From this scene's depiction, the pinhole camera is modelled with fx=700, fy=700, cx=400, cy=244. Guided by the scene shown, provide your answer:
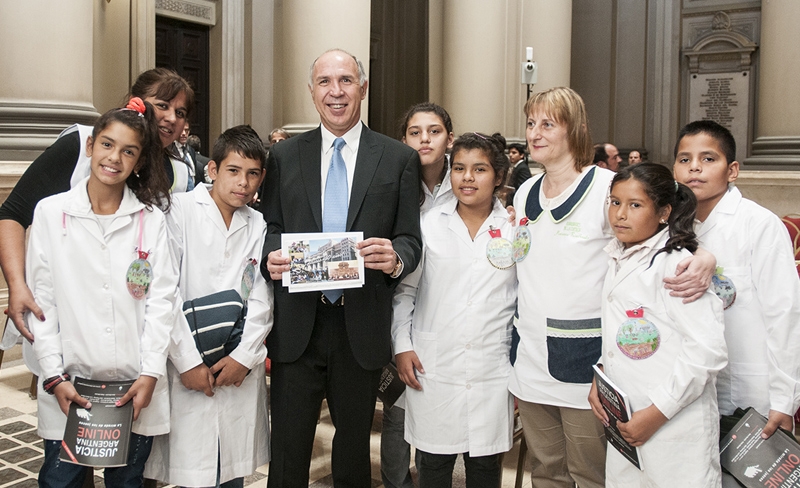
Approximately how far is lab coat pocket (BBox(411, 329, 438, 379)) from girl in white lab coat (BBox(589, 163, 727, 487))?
28.5 inches

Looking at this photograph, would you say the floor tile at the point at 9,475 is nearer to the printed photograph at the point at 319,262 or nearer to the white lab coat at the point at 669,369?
the printed photograph at the point at 319,262

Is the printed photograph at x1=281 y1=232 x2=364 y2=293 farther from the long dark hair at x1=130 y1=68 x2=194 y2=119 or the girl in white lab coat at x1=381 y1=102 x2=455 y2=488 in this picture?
the long dark hair at x1=130 y1=68 x2=194 y2=119

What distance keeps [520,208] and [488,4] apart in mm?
7609

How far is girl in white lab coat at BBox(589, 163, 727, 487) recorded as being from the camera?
2.41 meters

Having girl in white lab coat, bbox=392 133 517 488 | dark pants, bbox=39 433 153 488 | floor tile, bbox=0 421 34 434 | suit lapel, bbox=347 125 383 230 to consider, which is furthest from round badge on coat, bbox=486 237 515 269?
floor tile, bbox=0 421 34 434

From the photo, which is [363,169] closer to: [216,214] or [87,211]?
[216,214]

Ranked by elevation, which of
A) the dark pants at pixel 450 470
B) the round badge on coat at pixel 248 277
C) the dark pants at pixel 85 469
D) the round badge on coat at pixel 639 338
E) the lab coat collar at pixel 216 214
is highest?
the lab coat collar at pixel 216 214

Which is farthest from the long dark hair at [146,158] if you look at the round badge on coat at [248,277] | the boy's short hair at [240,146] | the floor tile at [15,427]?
the floor tile at [15,427]

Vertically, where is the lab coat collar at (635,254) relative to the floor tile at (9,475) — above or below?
above

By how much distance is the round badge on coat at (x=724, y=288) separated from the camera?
2.68 m

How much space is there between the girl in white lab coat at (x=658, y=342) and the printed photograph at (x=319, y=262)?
3.26ft

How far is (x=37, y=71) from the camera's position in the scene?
5828 millimetres

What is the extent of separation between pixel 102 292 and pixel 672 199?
216 centimetres

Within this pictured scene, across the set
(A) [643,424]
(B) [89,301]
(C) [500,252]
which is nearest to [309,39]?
(C) [500,252]
